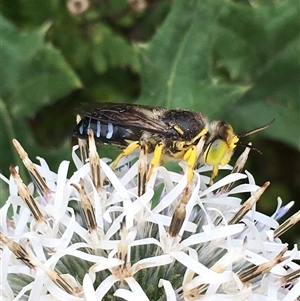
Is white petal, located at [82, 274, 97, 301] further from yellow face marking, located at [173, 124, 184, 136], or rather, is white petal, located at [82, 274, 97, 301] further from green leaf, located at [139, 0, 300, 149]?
green leaf, located at [139, 0, 300, 149]

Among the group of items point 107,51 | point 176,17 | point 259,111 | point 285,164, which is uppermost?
point 176,17

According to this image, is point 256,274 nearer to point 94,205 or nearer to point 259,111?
point 94,205

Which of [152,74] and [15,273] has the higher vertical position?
[152,74]

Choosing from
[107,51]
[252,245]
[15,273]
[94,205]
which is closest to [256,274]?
[252,245]

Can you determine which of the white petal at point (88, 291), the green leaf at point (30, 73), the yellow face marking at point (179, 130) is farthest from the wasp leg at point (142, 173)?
the green leaf at point (30, 73)

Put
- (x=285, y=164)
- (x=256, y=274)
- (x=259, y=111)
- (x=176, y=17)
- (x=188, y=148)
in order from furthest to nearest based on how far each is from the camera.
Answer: (x=285, y=164)
(x=259, y=111)
(x=176, y=17)
(x=188, y=148)
(x=256, y=274)

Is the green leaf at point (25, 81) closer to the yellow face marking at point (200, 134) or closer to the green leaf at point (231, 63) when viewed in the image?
the green leaf at point (231, 63)
